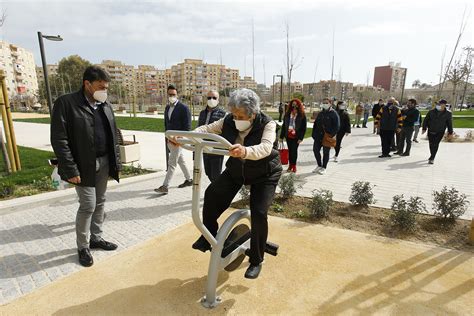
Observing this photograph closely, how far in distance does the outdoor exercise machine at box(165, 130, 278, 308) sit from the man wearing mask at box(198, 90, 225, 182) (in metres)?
1.84

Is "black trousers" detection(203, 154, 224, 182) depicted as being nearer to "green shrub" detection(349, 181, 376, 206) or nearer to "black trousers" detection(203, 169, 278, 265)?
"black trousers" detection(203, 169, 278, 265)

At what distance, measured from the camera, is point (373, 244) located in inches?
135

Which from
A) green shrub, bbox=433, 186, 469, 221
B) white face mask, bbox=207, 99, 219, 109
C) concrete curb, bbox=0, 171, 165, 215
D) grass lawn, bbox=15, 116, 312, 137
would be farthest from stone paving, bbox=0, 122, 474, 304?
grass lawn, bbox=15, 116, 312, 137

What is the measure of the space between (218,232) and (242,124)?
967mm

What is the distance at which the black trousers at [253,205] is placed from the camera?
8.13 ft

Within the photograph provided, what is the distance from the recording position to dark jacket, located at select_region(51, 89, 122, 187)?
2654 mm

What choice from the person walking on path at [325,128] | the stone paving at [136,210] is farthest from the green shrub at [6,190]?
the person walking on path at [325,128]

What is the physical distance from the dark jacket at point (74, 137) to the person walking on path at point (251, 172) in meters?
1.28

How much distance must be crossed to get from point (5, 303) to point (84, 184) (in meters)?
1.15

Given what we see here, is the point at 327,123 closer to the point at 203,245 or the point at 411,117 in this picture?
the point at 411,117

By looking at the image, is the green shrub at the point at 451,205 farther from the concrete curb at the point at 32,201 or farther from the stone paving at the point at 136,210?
the concrete curb at the point at 32,201

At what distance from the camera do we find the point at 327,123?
7082 millimetres

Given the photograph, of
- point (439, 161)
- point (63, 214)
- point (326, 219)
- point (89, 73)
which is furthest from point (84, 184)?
point (439, 161)

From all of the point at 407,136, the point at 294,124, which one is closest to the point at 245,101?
the point at 294,124
